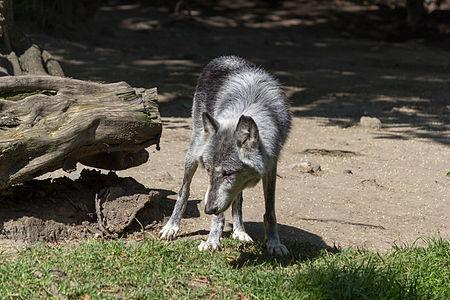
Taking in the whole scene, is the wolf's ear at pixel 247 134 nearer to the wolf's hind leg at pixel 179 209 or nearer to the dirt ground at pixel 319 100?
the wolf's hind leg at pixel 179 209

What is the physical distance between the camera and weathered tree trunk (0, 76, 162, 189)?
14.8ft

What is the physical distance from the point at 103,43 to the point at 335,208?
12016 mm

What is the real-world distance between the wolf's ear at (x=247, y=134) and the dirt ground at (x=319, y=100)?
1.40 meters

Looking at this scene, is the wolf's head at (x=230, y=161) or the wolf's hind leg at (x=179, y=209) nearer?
the wolf's head at (x=230, y=161)

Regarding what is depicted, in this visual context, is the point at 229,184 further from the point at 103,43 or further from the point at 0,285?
the point at 103,43

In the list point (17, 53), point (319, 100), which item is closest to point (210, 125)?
point (17, 53)

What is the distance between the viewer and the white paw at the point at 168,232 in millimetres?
5117

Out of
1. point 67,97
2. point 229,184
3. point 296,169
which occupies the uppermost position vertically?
point 67,97

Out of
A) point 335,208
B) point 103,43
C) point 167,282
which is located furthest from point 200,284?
point 103,43

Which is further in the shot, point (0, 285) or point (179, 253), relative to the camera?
point (179, 253)

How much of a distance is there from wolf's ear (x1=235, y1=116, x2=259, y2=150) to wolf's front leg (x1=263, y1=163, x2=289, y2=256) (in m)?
0.65

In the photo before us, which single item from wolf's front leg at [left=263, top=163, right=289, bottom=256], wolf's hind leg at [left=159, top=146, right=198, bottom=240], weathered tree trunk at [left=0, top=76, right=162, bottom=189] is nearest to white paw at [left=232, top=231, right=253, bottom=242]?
wolf's front leg at [left=263, top=163, right=289, bottom=256]

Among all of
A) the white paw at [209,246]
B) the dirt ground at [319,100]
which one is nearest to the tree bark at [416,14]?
the dirt ground at [319,100]

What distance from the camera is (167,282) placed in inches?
159
